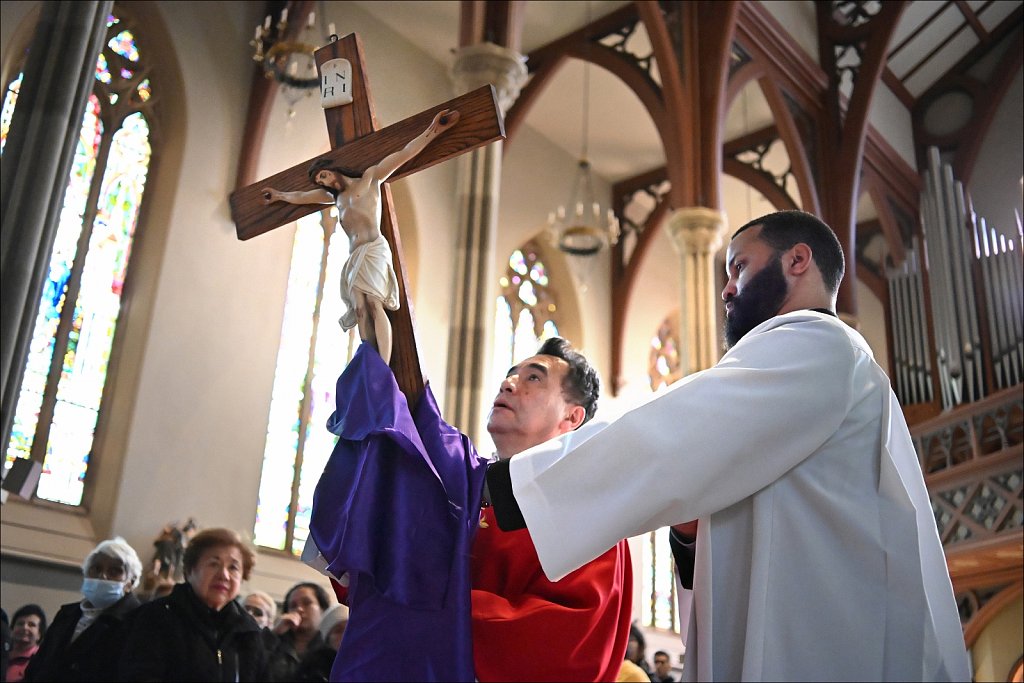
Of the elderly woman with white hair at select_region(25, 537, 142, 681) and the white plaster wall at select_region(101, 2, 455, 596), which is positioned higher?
the white plaster wall at select_region(101, 2, 455, 596)

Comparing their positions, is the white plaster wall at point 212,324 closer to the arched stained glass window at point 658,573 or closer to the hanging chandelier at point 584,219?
the hanging chandelier at point 584,219

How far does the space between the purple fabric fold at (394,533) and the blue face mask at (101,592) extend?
2.37 m

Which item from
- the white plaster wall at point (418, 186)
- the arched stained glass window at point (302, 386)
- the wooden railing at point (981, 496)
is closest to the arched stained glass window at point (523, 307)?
the white plaster wall at point (418, 186)

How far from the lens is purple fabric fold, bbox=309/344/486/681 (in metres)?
1.95

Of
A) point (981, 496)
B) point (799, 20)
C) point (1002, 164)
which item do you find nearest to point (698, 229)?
point (981, 496)

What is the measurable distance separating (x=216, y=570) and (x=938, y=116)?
14.1 meters

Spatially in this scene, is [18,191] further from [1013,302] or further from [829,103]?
[829,103]

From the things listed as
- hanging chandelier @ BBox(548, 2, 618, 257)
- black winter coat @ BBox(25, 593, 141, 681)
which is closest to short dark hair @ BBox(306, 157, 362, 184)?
black winter coat @ BBox(25, 593, 141, 681)

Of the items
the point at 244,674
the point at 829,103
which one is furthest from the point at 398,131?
the point at 829,103

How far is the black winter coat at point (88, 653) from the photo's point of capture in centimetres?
362

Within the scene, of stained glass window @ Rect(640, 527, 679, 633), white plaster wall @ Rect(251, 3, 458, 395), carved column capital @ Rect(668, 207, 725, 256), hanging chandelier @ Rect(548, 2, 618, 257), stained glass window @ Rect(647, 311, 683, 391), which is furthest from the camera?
stained glass window @ Rect(647, 311, 683, 391)

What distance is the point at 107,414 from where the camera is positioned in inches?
351

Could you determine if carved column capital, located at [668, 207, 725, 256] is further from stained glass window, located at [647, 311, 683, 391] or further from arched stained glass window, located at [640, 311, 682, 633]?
stained glass window, located at [647, 311, 683, 391]

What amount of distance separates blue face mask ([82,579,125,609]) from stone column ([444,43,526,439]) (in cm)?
352
